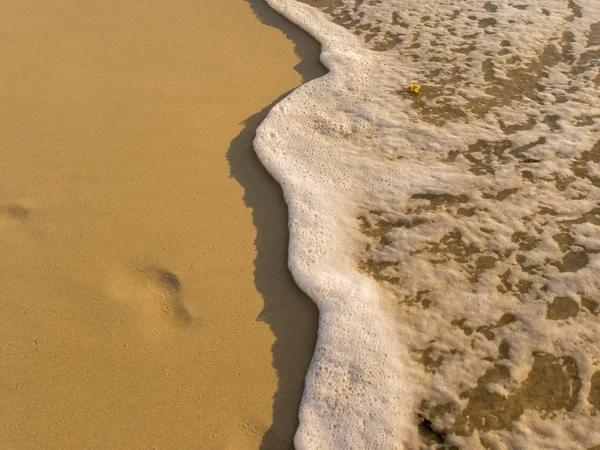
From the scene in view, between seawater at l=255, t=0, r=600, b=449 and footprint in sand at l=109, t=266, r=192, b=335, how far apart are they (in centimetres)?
76

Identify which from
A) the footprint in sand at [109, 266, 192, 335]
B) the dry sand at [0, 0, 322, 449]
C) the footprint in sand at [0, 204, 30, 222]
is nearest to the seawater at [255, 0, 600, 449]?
the dry sand at [0, 0, 322, 449]

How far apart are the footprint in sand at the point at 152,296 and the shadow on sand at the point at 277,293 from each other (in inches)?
18.9

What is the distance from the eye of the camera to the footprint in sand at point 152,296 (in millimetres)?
2869

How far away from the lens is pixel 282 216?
3516 mm

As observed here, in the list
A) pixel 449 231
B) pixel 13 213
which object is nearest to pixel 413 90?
pixel 449 231

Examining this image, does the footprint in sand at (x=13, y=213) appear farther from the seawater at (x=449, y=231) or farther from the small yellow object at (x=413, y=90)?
the small yellow object at (x=413, y=90)

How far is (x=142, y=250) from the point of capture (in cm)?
318

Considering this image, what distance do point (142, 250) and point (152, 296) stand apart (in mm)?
354

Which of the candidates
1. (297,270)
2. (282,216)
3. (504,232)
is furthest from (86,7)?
(504,232)

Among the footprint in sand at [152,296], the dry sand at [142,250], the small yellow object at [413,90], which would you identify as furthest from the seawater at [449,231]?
the footprint in sand at [152,296]

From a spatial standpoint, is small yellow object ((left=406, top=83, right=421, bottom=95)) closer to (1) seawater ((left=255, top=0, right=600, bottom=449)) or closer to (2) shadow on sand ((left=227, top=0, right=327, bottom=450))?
(1) seawater ((left=255, top=0, right=600, bottom=449))

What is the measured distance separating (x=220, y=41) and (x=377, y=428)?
3.98 meters

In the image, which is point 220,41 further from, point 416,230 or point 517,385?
point 517,385

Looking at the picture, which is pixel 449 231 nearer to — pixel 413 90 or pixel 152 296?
pixel 413 90
